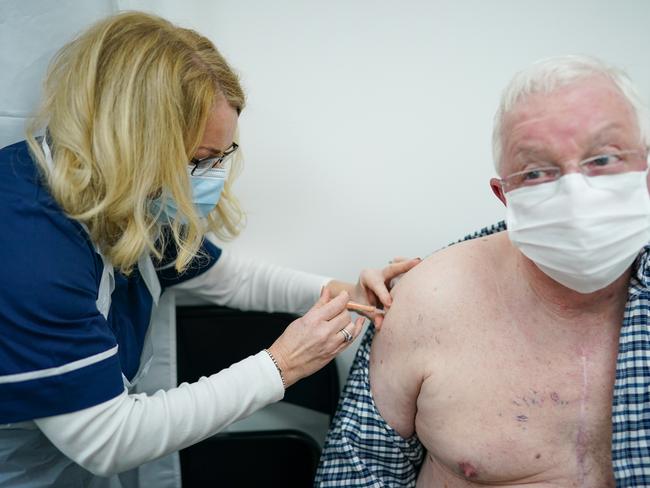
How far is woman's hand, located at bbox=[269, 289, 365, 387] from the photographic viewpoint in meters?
1.09

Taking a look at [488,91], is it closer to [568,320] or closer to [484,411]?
[568,320]

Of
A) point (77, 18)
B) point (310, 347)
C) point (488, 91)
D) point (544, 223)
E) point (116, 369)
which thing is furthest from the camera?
point (488, 91)

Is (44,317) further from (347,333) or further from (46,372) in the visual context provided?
(347,333)

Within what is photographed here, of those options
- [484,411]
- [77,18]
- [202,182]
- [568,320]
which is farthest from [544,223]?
[77,18]

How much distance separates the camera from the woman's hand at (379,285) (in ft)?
3.81

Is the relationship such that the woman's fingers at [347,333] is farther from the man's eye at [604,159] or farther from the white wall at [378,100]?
the man's eye at [604,159]

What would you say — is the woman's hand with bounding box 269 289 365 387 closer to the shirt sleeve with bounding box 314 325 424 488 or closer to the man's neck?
the shirt sleeve with bounding box 314 325 424 488

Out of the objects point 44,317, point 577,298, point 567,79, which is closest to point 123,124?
point 44,317

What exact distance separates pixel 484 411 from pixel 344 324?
309 mm

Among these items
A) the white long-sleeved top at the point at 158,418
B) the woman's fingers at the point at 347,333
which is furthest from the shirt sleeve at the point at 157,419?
the woman's fingers at the point at 347,333

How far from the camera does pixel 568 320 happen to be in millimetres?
1005

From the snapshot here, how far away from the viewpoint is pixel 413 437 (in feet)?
3.80

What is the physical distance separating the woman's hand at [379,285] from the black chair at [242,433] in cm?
31

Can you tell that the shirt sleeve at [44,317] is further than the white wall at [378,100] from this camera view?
No
